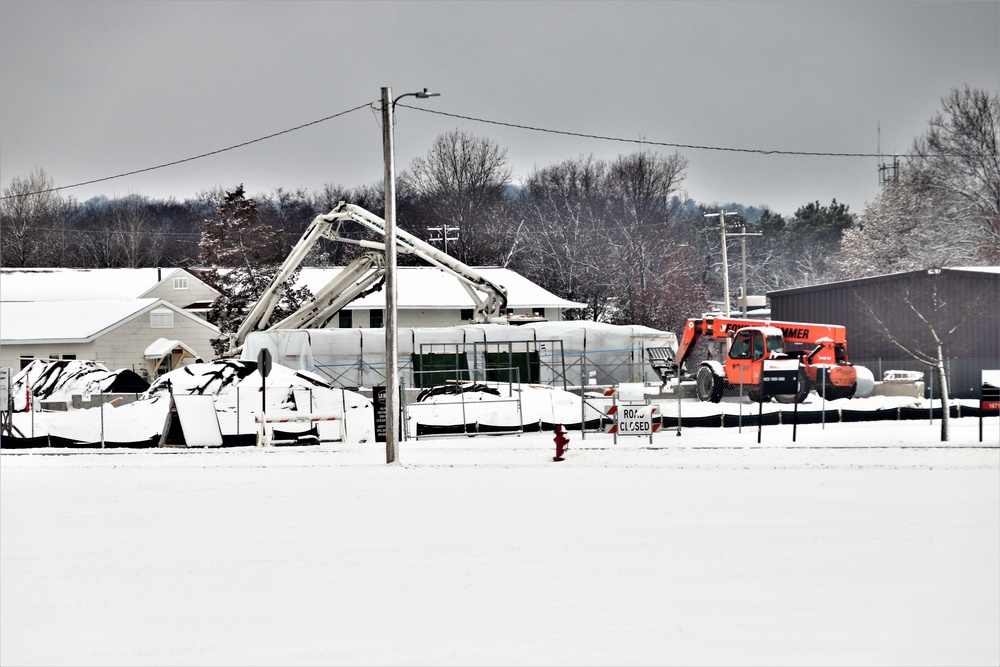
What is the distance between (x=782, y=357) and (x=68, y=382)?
78.0 feet

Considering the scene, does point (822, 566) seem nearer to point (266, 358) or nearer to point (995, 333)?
point (266, 358)

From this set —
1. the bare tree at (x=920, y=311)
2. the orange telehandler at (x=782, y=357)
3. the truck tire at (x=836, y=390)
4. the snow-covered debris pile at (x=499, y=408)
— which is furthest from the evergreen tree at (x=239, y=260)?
the truck tire at (x=836, y=390)

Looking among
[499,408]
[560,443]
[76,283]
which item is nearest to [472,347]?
[499,408]

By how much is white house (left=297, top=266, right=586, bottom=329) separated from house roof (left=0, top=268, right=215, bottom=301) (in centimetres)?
836

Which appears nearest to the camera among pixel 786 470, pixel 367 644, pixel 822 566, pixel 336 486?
pixel 367 644

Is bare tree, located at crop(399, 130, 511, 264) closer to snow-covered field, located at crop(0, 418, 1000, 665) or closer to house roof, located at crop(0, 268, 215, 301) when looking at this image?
house roof, located at crop(0, 268, 215, 301)

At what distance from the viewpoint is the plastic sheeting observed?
39.3 m

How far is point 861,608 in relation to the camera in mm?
9055

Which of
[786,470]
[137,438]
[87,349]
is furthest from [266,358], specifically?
[87,349]

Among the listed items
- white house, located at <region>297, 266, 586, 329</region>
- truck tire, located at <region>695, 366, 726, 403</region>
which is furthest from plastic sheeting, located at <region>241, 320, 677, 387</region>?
white house, located at <region>297, 266, 586, 329</region>

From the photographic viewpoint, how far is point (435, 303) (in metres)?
51.6

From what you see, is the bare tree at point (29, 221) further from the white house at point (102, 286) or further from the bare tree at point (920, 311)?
the bare tree at point (920, 311)

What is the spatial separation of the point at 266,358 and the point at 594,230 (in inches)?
1532

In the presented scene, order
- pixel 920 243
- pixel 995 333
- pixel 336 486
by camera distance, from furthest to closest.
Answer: pixel 920 243, pixel 995 333, pixel 336 486
